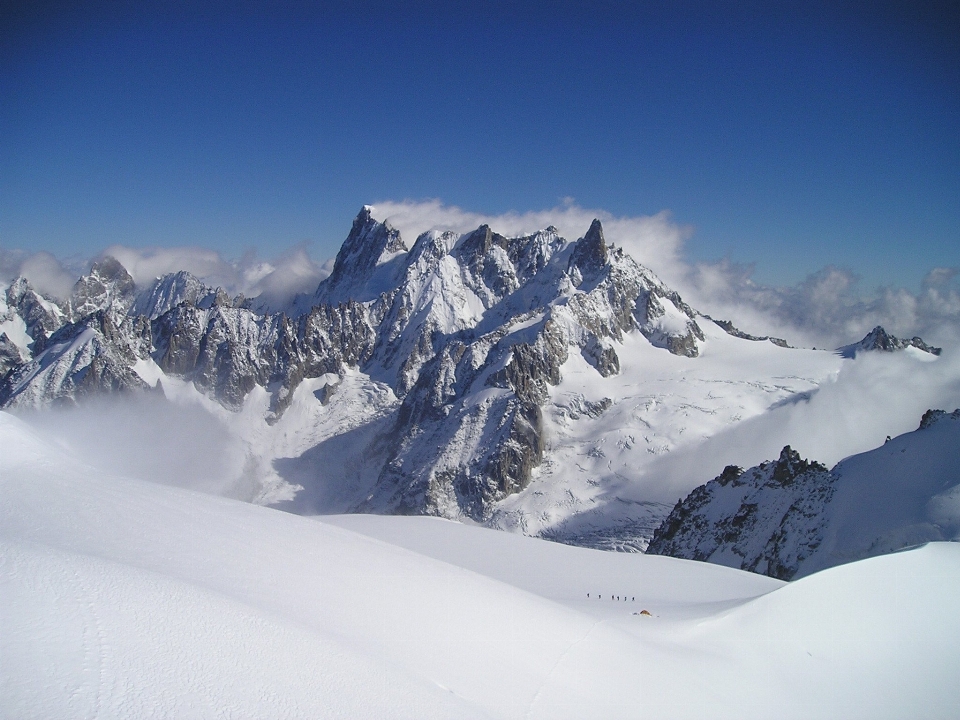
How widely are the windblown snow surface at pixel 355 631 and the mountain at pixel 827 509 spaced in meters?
27.6

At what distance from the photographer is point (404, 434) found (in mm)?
167500

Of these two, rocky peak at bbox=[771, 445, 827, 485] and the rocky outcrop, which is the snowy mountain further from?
rocky peak at bbox=[771, 445, 827, 485]

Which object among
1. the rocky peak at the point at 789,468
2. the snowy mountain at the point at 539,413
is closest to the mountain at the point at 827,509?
the rocky peak at the point at 789,468

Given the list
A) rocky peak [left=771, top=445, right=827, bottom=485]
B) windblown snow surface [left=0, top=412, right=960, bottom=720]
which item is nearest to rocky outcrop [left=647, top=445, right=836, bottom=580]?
rocky peak [left=771, top=445, right=827, bottom=485]

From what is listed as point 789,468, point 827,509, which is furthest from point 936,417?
point 789,468

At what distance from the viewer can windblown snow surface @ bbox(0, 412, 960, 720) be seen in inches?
273

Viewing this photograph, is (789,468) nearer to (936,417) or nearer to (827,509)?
(827,509)

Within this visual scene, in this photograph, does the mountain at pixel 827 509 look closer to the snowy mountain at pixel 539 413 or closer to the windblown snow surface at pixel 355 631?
the windblown snow surface at pixel 355 631

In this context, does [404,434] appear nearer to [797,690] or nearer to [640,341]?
[640,341]

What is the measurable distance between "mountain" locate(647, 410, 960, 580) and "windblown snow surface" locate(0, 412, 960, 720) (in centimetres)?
2760

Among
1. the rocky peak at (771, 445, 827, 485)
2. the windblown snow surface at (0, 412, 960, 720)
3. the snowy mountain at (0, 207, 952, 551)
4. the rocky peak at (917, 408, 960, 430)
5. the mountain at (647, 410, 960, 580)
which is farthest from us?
the snowy mountain at (0, 207, 952, 551)

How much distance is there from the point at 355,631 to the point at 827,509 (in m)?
53.6

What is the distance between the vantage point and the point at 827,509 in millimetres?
52031

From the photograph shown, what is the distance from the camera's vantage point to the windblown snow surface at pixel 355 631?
22.7ft
